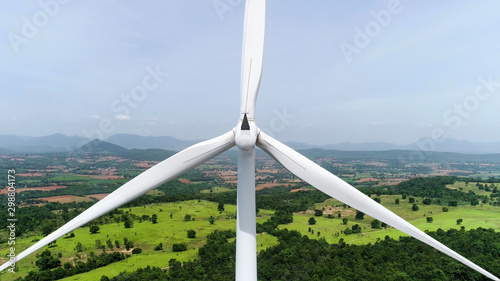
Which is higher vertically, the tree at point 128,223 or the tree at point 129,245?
the tree at point 128,223

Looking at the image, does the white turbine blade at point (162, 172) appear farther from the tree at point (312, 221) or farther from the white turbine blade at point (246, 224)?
the tree at point (312, 221)

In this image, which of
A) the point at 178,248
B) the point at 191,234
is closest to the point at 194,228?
the point at 191,234

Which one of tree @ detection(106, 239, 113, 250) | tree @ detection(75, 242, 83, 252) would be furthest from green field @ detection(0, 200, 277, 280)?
tree @ detection(106, 239, 113, 250)

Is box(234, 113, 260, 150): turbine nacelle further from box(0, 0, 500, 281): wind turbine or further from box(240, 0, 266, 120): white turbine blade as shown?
box(240, 0, 266, 120): white turbine blade

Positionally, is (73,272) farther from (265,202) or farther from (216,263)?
(265,202)

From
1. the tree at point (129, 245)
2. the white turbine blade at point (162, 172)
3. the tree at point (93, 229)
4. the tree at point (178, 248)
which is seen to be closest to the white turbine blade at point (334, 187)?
the white turbine blade at point (162, 172)

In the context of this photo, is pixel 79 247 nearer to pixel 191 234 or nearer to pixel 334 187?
pixel 191 234

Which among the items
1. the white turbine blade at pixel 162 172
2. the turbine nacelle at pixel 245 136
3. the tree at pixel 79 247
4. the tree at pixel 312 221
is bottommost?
the tree at pixel 312 221

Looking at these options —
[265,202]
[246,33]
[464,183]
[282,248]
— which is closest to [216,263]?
[282,248]
